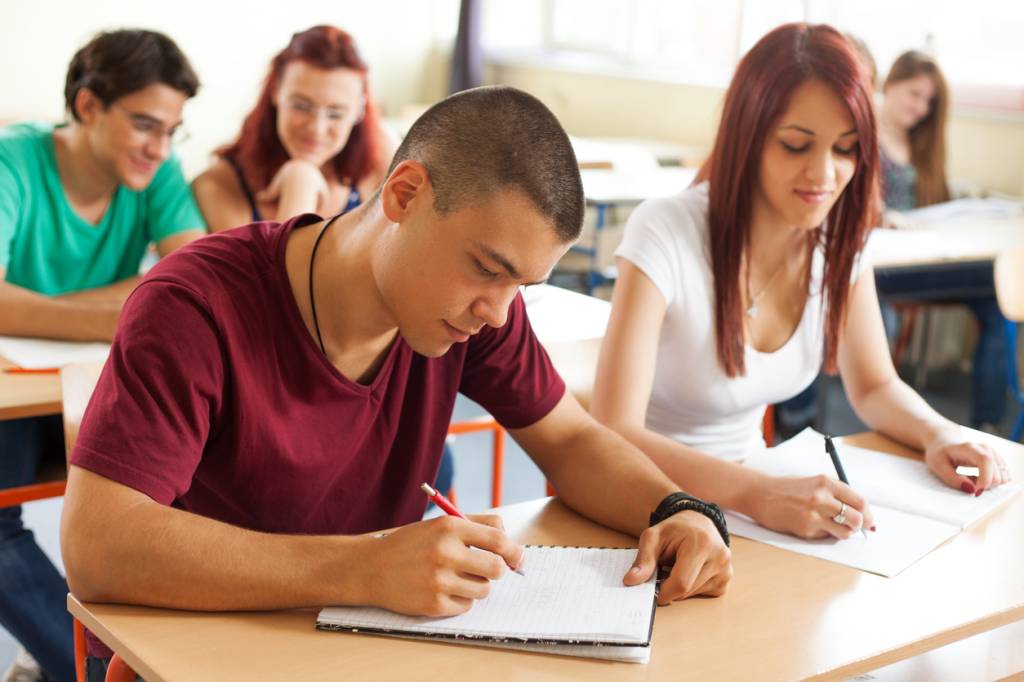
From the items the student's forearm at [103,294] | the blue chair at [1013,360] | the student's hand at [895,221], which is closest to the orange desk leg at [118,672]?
the student's forearm at [103,294]

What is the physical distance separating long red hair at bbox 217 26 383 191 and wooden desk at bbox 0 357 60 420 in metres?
1.03

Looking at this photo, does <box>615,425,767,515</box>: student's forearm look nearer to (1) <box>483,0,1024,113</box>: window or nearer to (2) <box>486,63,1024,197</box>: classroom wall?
(1) <box>483,0,1024,113</box>: window

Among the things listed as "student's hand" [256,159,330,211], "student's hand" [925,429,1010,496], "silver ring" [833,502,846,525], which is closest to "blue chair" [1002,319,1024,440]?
"student's hand" [925,429,1010,496]

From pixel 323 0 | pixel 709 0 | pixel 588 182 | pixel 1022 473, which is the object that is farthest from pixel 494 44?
pixel 1022 473

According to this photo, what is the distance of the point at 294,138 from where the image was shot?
2857 mm

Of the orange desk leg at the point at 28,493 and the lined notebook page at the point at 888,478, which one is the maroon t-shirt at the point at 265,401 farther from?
the orange desk leg at the point at 28,493

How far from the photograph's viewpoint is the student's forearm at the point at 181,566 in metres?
1.13

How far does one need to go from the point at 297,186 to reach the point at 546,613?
1792mm

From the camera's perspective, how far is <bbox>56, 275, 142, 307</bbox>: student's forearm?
2427 mm

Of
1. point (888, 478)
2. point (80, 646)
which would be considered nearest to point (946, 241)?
point (888, 478)

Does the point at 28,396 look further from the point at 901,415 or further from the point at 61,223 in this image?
the point at 901,415

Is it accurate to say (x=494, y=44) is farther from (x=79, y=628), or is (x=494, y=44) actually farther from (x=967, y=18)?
(x=79, y=628)

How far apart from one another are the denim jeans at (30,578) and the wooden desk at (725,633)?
35.8 inches

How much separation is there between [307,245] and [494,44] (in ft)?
21.2
